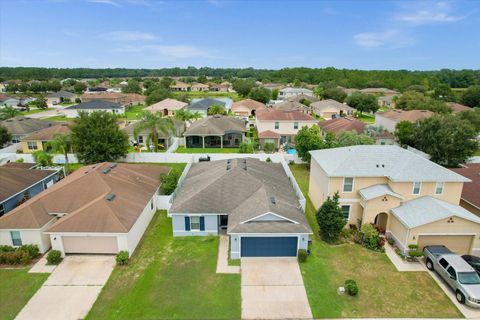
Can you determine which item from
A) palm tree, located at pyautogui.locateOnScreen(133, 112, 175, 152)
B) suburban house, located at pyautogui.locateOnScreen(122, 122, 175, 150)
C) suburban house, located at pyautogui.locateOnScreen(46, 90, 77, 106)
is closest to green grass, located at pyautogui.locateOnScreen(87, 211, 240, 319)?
palm tree, located at pyautogui.locateOnScreen(133, 112, 175, 152)

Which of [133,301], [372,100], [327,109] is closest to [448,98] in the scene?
[372,100]

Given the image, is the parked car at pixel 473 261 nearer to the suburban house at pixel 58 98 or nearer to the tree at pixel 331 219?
the tree at pixel 331 219

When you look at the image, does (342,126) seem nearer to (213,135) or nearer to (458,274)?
(213,135)

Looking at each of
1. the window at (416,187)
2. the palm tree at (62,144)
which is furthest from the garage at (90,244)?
the window at (416,187)

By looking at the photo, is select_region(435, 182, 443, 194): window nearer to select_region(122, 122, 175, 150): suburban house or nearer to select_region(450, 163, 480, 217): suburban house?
select_region(450, 163, 480, 217): suburban house

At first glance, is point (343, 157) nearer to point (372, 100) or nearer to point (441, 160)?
point (441, 160)

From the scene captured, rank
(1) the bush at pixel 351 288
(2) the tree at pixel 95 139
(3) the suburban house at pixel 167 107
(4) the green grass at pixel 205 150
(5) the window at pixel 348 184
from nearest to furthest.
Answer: (1) the bush at pixel 351 288
(5) the window at pixel 348 184
(2) the tree at pixel 95 139
(4) the green grass at pixel 205 150
(3) the suburban house at pixel 167 107

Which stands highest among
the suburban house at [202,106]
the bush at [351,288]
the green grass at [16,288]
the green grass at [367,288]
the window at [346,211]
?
the suburban house at [202,106]
